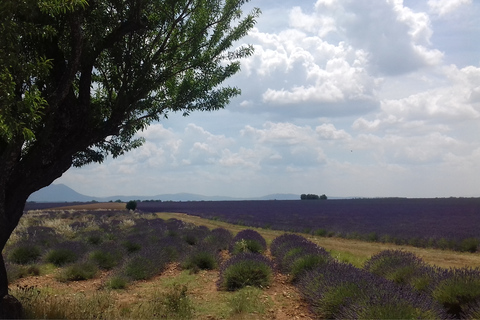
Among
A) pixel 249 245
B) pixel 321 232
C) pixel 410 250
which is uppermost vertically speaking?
pixel 249 245

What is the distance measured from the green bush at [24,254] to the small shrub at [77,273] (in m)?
3.27

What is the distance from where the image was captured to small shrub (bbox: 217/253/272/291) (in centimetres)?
1003

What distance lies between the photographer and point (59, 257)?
1370 cm

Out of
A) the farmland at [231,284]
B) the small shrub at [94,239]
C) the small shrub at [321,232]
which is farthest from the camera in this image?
the small shrub at [321,232]

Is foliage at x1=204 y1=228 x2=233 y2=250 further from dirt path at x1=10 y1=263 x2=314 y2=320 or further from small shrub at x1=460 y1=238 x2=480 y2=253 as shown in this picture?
small shrub at x1=460 y1=238 x2=480 y2=253

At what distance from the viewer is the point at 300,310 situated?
26.8 ft

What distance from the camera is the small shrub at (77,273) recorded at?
11.5m

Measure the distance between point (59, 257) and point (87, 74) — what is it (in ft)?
28.8

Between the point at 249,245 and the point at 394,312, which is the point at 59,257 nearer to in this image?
the point at 249,245

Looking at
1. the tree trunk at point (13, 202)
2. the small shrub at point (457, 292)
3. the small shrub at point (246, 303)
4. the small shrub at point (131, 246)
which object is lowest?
the small shrub at point (246, 303)

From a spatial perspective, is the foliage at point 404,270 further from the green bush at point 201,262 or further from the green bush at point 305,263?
the green bush at point 201,262

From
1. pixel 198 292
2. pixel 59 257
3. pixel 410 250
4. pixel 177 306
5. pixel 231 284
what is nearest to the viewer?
pixel 177 306

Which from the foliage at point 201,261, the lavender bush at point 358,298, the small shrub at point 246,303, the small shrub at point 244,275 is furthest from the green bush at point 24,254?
the lavender bush at point 358,298

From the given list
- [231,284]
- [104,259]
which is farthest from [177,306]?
[104,259]
